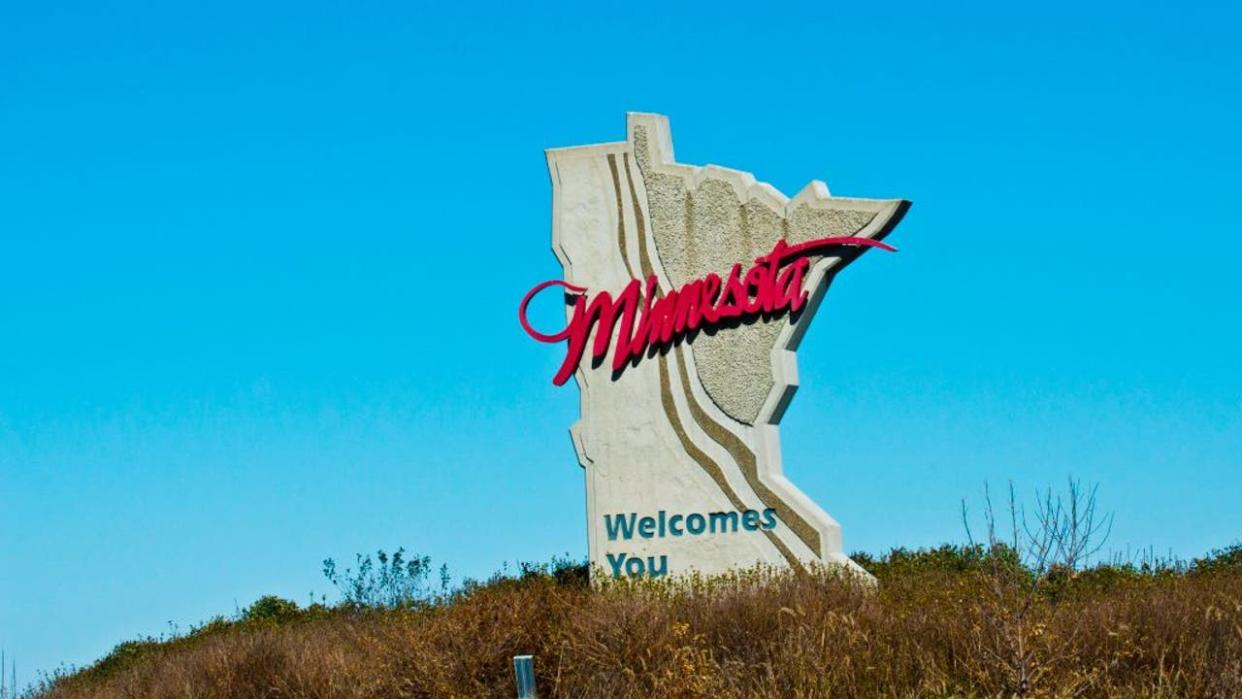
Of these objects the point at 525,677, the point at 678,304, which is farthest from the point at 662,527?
the point at 525,677

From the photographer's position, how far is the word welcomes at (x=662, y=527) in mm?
19219

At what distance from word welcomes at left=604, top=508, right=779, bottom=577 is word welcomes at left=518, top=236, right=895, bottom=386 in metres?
2.12

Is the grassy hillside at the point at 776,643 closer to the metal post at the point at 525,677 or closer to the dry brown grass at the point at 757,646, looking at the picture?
the dry brown grass at the point at 757,646

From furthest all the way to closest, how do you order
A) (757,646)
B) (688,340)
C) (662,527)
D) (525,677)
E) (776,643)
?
(688,340)
(662,527)
(757,646)
(776,643)
(525,677)

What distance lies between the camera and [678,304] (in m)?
20.0

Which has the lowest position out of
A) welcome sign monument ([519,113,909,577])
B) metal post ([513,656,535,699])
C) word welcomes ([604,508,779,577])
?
metal post ([513,656,535,699])

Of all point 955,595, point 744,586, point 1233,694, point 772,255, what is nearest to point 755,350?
point 772,255

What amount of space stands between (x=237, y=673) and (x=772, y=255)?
855 cm

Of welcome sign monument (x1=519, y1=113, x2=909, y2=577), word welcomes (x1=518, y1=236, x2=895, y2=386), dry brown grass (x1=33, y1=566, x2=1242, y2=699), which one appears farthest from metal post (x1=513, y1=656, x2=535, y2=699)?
word welcomes (x1=518, y1=236, x2=895, y2=386)

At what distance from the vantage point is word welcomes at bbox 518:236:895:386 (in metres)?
19.3

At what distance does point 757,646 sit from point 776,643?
13.0 inches

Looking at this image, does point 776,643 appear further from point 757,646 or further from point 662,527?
point 662,527

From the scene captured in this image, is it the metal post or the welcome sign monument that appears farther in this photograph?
the welcome sign monument

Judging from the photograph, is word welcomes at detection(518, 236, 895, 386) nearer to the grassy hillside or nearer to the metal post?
the grassy hillside
